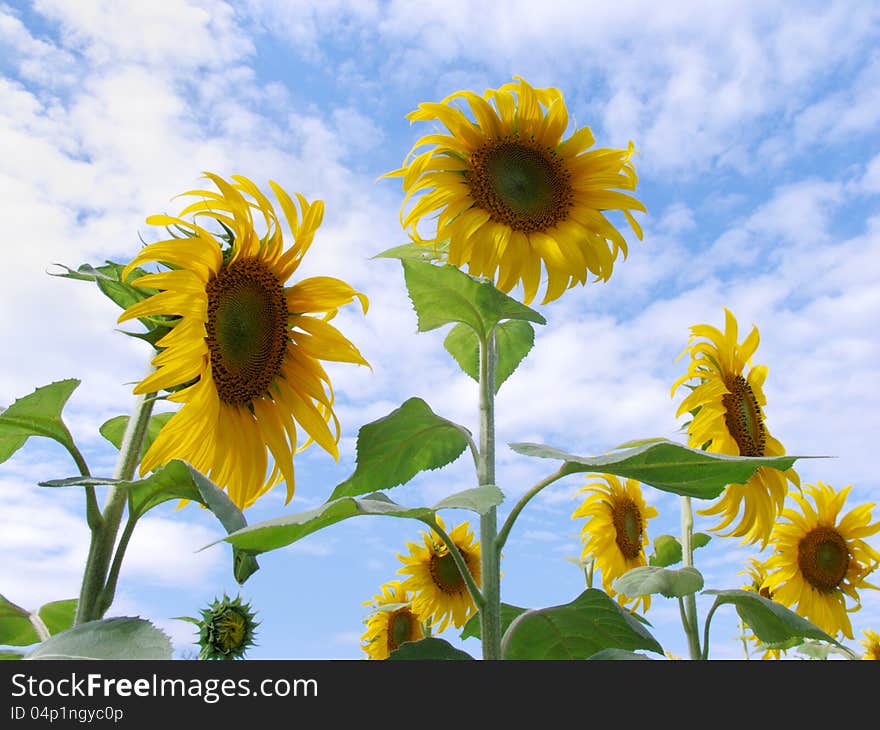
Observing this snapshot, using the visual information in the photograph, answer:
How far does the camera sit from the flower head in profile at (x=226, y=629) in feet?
7.82

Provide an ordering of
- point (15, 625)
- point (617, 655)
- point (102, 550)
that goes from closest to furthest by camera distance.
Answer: point (102, 550), point (617, 655), point (15, 625)

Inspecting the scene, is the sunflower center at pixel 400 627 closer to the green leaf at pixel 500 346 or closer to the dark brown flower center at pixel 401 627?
the dark brown flower center at pixel 401 627

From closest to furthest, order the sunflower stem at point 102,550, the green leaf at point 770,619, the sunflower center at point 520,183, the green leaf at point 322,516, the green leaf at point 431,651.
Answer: the green leaf at point 322,516 < the sunflower stem at point 102,550 < the green leaf at point 431,651 < the green leaf at point 770,619 < the sunflower center at point 520,183

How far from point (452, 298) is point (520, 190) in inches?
33.5

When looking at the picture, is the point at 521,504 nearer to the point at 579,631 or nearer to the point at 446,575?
the point at 579,631

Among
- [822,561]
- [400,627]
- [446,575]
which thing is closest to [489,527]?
[446,575]

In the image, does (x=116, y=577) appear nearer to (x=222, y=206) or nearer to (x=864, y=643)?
(x=222, y=206)

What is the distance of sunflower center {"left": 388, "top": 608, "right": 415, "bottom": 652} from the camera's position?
5.12 m

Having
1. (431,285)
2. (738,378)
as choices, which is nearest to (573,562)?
(738,378)

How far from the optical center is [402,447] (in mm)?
2537


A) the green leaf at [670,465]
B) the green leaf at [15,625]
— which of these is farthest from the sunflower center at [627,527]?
the green leaf at [15,625]

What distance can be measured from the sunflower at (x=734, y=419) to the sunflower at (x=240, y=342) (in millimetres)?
1674

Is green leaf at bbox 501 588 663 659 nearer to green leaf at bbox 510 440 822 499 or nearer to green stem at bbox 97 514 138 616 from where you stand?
green leaf at bbox 510 440 822 499
